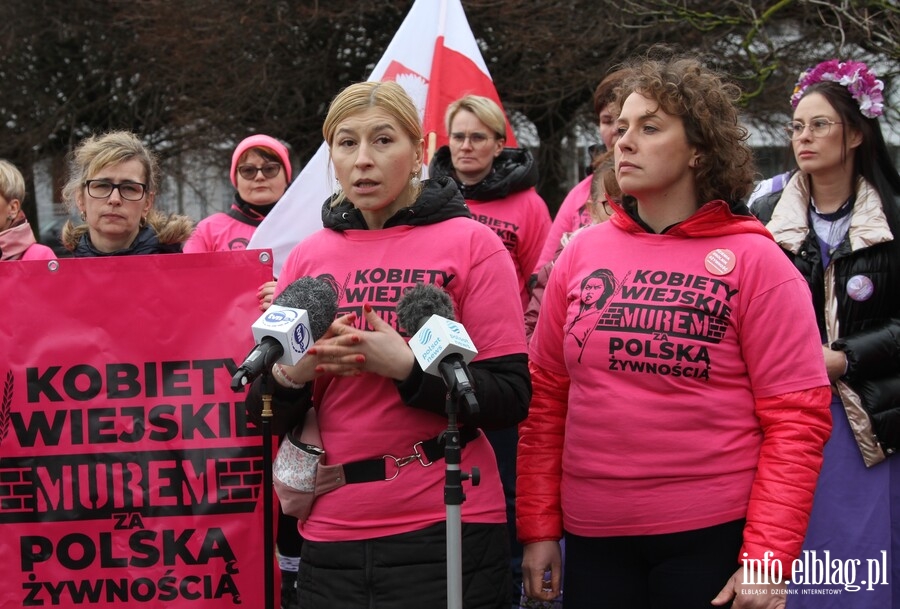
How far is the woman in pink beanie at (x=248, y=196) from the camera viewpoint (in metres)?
5.42

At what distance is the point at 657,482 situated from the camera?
280cm

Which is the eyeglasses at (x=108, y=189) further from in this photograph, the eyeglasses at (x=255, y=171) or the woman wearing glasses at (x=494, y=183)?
the woman wearing glasses at (x=494, y=183)

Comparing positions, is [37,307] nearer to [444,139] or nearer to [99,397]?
[99,397]

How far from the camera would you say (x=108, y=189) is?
4273mm

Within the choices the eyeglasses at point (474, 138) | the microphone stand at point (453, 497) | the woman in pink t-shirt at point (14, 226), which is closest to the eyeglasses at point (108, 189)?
the woman in pink t-shirt at point (14, 226)

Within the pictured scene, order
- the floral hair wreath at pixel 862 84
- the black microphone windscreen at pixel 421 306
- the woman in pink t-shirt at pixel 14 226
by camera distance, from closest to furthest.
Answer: the black microphone windscreen at pixel 421 306, the floral hair wreath at pixel 862 84, the woman in pink t-shirt at pixel 14 226

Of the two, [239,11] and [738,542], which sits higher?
[239,11]

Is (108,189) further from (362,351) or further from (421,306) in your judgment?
(421,306)

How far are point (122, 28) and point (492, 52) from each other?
5.51 m

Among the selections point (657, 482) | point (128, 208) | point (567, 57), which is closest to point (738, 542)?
point (657, 482)

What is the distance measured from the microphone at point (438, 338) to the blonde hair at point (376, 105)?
23.1 inches

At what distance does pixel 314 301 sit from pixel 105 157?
6.84 ft

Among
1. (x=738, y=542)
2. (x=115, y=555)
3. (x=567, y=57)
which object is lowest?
(x=115, y=555)

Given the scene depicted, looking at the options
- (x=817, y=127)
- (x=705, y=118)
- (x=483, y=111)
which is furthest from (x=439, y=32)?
(x=705, y=118)
